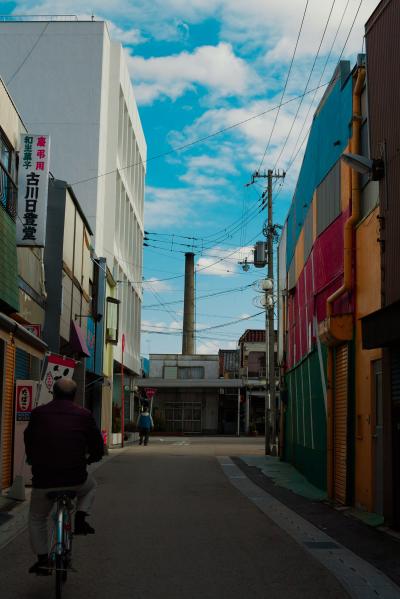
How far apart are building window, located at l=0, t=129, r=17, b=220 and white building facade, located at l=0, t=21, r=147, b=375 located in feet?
58.1

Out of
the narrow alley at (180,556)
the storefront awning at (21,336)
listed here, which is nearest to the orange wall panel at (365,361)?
the narrow alley at (180,556)

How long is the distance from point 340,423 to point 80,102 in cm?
2631

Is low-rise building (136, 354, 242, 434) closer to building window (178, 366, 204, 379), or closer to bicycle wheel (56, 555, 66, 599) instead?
building window (178, 366, 204, 379)

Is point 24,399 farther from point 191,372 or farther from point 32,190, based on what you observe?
point 191,372

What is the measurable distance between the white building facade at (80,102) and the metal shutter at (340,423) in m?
21.5

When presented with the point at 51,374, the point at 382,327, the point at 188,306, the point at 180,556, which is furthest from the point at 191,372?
the point at 180,556

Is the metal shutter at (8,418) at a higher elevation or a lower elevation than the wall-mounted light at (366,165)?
lower

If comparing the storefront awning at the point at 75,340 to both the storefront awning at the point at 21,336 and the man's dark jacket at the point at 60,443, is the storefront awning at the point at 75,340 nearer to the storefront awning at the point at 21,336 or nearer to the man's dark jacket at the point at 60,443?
the storefront awning at the point at 21,336

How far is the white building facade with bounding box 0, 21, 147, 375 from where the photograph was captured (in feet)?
118

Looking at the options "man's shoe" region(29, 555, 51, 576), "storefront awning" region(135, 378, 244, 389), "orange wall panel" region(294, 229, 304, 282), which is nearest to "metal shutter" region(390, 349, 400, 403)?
"man's shoe" region(29, 555, 51, 576)

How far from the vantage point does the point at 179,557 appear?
831 centimetres

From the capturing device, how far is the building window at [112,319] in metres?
33.9

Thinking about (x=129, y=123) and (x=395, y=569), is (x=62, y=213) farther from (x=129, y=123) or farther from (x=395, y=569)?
Result: (x=129, y=123)

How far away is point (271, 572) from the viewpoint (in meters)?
7.56
